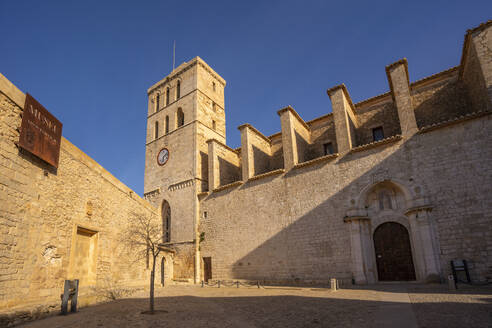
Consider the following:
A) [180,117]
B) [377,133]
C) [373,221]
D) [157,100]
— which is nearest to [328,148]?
[377,133]

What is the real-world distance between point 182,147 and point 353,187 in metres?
12.6

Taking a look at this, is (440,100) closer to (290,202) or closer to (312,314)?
(290,202)

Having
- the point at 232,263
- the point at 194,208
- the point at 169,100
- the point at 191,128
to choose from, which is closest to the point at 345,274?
the point at 232,263

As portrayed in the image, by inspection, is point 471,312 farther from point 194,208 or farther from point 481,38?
point 194,208

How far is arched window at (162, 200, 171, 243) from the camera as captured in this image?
66.8 ft

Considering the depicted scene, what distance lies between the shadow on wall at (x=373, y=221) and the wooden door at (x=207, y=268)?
196cm

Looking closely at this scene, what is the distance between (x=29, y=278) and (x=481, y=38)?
16997mm

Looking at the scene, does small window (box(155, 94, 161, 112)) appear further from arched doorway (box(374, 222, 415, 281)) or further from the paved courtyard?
arched doorway (box(374, 222, 415, 281))

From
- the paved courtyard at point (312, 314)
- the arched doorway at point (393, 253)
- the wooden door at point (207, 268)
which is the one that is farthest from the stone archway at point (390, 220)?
the wooden door at point (207, 268)

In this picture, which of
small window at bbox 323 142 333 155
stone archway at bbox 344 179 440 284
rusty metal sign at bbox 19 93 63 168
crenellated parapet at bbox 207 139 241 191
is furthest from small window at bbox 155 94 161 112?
stone archway at bbox 344 179 440 284

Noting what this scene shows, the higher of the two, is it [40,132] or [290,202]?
[40,132]

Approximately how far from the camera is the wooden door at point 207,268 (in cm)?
1786

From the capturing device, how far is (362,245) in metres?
12.6

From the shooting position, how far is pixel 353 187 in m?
13.4
